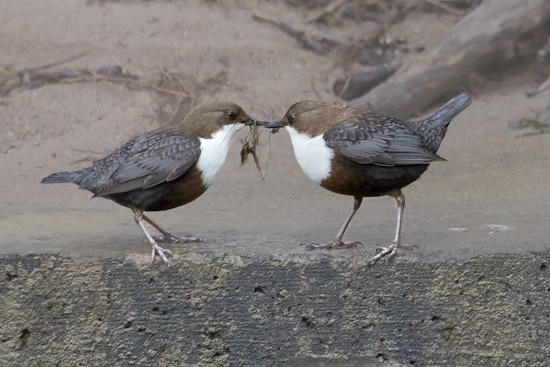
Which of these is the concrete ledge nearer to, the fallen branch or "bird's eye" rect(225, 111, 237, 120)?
"bird's eye" rect(225, 111, 237, 120)

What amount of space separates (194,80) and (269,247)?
4.40m

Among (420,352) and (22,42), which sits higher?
(22,42)

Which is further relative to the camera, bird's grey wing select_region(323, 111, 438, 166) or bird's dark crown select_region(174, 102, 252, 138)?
bird's dark crown select_region(174, 102, 252, 138)

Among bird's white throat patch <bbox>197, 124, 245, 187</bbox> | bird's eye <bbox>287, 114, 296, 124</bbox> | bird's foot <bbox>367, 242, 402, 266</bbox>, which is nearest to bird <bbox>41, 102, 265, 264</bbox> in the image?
bird's white throat patch <bbox>197, 124, 245, 187</bbox>

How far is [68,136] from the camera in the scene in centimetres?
820

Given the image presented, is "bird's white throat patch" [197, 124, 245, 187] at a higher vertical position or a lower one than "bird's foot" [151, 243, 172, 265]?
higher

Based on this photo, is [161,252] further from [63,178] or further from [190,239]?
[63,178]

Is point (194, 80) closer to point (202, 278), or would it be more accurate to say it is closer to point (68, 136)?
point (68, 136)

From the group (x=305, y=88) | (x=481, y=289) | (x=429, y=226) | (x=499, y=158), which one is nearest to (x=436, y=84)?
(x=305, y=88)

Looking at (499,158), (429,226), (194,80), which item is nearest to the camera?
(429,226)

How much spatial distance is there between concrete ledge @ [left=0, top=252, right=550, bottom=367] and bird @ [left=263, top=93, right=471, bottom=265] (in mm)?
208

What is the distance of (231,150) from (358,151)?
338 centimetres

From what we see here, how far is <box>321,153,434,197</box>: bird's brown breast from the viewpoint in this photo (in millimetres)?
4602

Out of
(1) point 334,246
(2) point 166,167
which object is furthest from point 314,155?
(2) point 166,167
